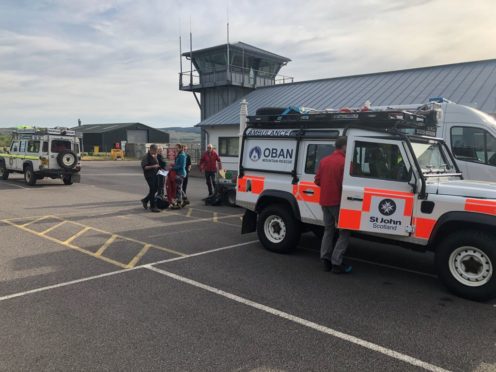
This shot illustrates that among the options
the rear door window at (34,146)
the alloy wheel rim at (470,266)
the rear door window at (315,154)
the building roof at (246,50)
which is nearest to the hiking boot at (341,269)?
the alloy wheel rim at (470,266)

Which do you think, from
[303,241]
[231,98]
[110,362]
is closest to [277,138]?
[303,241]

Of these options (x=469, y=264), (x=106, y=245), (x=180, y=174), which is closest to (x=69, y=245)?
(x=106, y=245)

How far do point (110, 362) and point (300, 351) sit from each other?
166 cm

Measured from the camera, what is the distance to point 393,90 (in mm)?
20141

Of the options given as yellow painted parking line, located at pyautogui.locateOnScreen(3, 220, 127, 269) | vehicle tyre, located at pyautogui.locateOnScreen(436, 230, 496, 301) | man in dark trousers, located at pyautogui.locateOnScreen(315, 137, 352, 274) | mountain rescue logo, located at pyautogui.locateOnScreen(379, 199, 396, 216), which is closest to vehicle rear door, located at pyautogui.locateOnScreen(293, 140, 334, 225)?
man in dark trousers, located at pyautogui.locateOnScreen(315, 137, 352, 274)

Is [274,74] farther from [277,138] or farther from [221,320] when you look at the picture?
[221,320]

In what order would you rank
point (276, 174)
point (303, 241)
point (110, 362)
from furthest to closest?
point (303, 241), point (276, 174), point (110, 362)

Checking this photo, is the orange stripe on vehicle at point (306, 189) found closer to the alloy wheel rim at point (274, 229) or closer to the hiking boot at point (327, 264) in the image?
the alloy wheel rim at point (274, 229)

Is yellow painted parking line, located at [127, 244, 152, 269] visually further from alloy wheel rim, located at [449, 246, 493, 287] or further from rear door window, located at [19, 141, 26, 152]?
rear door window, located at [19, 141, 26, 152]

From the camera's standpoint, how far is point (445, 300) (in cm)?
493

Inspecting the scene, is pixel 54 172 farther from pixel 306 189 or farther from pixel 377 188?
pixel 377 188

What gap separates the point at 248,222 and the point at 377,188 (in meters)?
2.81

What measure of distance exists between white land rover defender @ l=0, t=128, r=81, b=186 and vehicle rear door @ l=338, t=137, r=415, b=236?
1401 cm

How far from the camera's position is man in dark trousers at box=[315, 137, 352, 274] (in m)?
5.67
